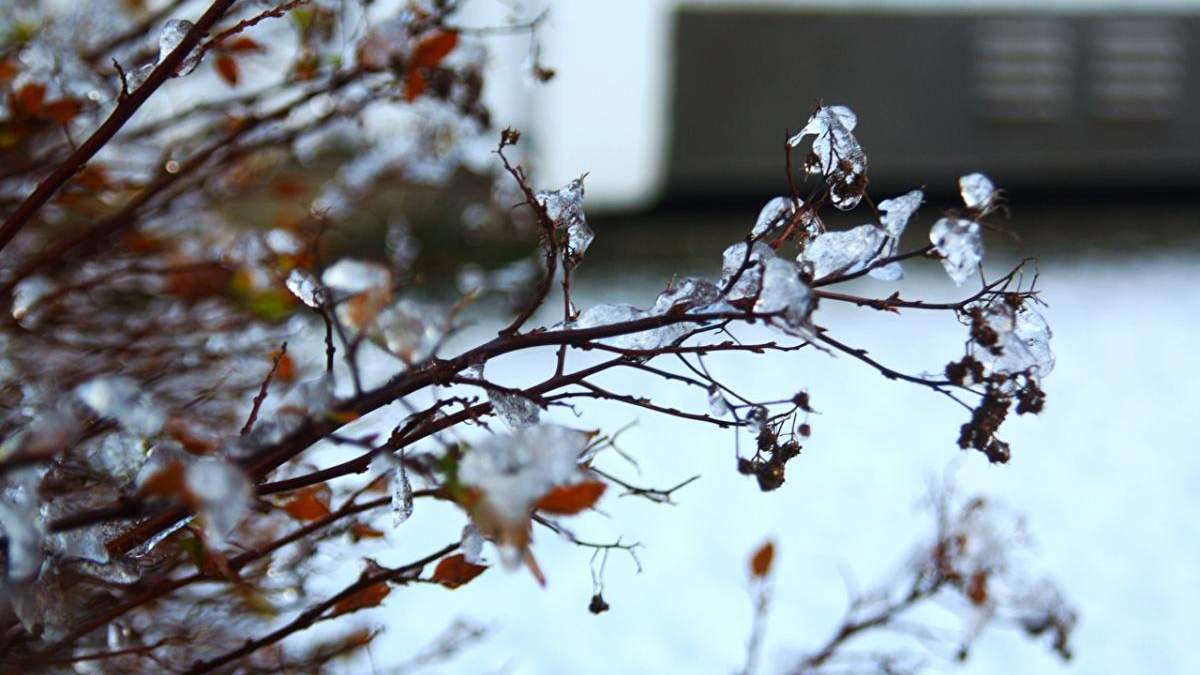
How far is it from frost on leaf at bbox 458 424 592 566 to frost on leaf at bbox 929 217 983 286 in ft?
0.81

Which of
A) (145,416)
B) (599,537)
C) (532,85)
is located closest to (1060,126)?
(599,537)

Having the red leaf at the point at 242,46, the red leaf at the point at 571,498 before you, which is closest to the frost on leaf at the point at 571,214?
the red leaf at the point at 571,498

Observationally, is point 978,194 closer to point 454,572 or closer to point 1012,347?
point 1012,347

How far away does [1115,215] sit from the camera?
16.0 feet

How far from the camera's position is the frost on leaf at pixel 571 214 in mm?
772

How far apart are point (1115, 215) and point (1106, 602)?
305 centimetres

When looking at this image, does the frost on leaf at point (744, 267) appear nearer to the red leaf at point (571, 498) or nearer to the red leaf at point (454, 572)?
the red leaf at point (571, 498)

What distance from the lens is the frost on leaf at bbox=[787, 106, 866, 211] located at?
0.74 meters

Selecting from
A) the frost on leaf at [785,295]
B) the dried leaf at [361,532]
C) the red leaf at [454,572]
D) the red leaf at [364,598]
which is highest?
the frost on leaf at [785,295]

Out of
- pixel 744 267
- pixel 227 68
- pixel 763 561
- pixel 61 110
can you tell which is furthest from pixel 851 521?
pixel 744 267

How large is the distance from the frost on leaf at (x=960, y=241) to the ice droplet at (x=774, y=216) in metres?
0.10

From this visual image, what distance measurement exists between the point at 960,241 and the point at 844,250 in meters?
0.07

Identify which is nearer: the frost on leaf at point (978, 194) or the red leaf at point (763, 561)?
the frost on leaf at point (978, 194)

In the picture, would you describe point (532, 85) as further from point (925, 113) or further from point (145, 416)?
point (925, 113)
